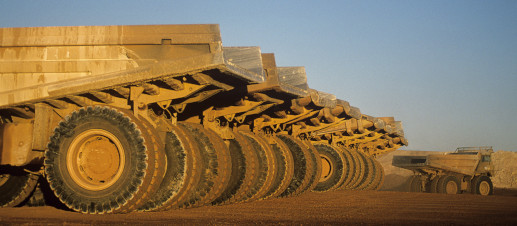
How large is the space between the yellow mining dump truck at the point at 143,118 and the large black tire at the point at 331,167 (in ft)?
12.7

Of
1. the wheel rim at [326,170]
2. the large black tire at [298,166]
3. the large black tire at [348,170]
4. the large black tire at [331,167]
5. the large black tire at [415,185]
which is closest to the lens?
the large black tire at [298,166]

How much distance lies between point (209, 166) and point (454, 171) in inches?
692

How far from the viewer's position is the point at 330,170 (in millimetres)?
16750

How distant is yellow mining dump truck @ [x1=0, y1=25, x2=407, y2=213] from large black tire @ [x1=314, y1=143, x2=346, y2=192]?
3869 millimetres

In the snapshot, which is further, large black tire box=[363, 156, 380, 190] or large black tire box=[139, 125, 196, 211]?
large black tire box=[363, 156, 380, 190]

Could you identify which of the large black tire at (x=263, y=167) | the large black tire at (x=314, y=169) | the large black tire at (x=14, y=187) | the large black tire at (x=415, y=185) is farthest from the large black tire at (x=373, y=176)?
the large black tire at (x=14, y=187)

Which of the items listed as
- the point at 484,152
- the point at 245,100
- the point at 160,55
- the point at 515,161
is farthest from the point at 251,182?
the point at 515,161

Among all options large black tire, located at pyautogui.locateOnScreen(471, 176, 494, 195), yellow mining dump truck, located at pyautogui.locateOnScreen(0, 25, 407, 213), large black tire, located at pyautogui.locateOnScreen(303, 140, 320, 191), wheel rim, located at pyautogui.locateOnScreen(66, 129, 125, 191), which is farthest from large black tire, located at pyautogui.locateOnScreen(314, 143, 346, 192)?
wheel rim, located at pyautogui.locateOnScreen(66, 129, 125, 191)

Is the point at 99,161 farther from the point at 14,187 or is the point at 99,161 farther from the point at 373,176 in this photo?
the point at 373,176

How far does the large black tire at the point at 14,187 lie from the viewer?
8.41 m

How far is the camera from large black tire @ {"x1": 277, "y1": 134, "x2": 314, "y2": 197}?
12266mm

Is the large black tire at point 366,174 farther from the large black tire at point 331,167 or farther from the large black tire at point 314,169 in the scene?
the large black tire at point 314,169

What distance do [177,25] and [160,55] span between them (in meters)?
0.56

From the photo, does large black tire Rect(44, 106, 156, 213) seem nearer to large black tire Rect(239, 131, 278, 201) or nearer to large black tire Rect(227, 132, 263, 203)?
large black tire Rect(227, 132, 263, 203)
